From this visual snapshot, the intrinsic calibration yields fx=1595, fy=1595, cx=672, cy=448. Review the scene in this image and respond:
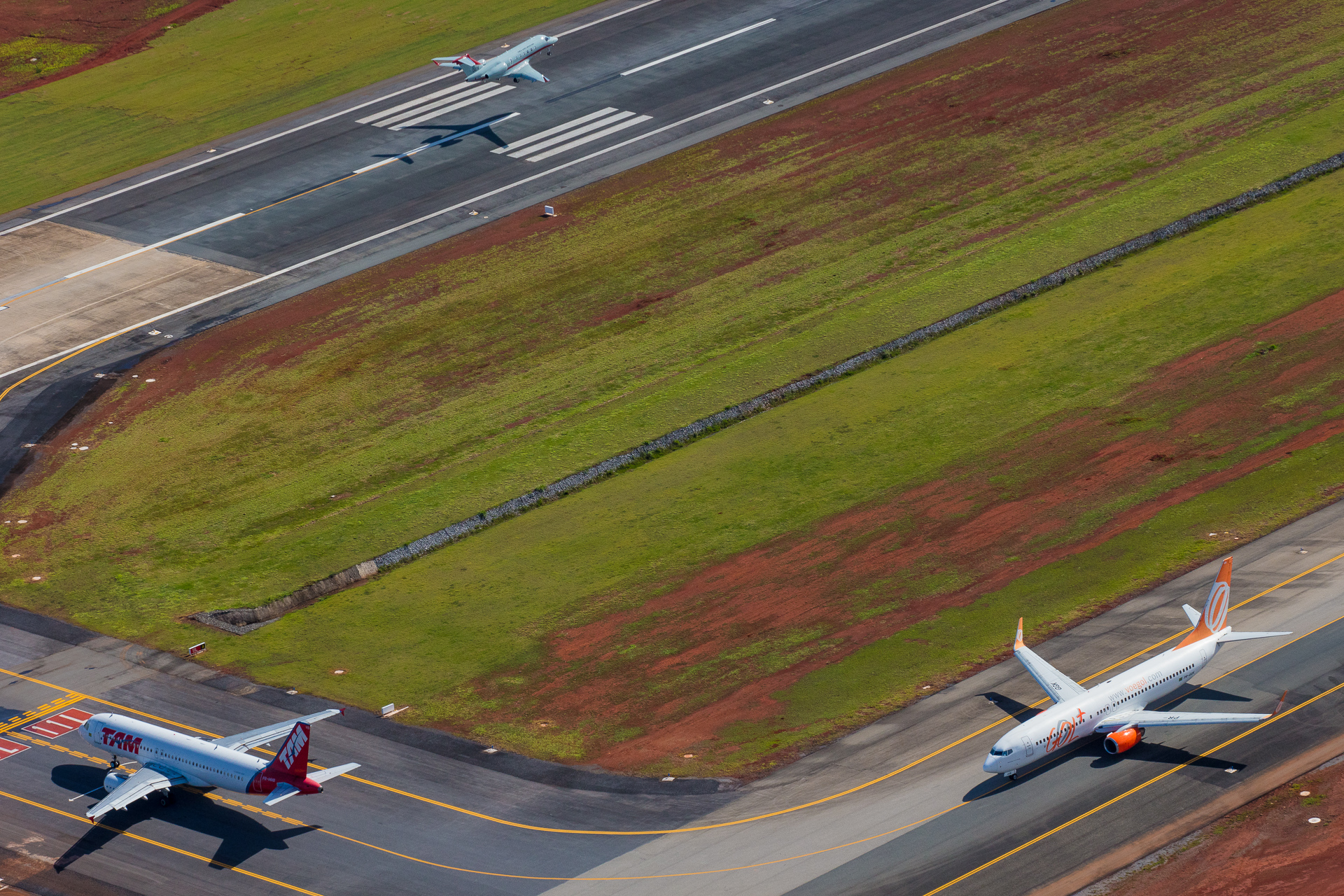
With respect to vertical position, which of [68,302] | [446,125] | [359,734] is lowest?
[359,734]

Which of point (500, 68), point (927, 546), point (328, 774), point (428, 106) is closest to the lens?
point (328, 774)

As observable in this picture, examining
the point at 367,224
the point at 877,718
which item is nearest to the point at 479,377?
the point at 367,224

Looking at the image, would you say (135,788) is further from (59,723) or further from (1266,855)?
(1266,855)

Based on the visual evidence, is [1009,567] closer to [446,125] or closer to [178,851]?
[178,851]

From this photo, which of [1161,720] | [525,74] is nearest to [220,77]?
[525,74]

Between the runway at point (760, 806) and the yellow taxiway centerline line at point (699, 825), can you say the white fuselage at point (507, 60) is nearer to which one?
the runway at point (760, 806)

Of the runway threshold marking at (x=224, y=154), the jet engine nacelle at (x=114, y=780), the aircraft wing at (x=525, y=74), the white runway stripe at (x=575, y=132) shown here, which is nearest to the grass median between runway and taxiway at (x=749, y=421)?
the white runway stripe at (x=575, y=132)

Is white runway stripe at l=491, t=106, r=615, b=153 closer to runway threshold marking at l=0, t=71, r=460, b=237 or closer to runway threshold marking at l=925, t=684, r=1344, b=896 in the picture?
runway threshold marking at l=0, t=71, r=460, b=237
